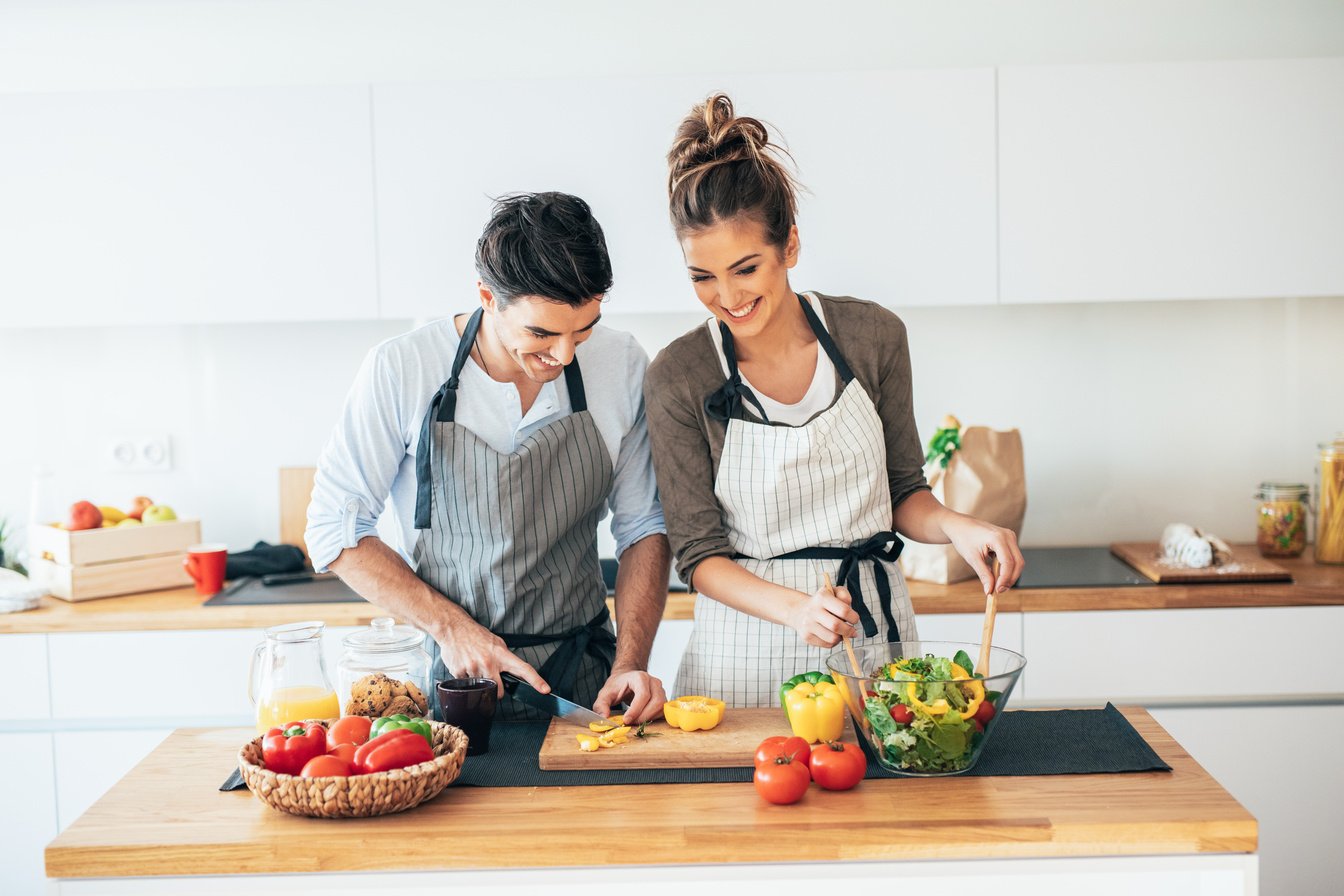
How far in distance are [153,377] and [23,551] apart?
595mm

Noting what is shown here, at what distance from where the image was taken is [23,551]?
3.32 m

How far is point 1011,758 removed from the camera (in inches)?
60.8

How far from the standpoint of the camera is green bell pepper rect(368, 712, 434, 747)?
1.47m

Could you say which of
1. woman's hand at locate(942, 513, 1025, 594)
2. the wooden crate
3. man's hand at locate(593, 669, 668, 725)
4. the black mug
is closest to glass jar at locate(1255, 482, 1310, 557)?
woman's hand at locate(942, 513, 1025, 594)

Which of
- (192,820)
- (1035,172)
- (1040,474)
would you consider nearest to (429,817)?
(192,820)

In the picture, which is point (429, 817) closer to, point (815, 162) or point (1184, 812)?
point (1184, 812)

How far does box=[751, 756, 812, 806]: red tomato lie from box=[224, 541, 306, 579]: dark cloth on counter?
1.95 meters

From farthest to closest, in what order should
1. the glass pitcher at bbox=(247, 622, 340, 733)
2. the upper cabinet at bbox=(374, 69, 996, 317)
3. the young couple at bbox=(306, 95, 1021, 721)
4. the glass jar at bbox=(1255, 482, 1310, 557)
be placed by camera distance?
the glass jar at bbox=(1255, 482, 1310, 557) < the upper cabinet at bbox=(374, 69, 996, 317) < the young couple at bbox=(306, 95, 1021, 721) < the glass pitcher at bbox=(247, 622, 340, 733)

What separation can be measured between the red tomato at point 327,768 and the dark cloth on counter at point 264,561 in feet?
5.61

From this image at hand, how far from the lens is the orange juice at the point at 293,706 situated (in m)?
1.56

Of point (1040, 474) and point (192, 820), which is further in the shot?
point (1040, 474)

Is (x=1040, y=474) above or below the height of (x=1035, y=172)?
below

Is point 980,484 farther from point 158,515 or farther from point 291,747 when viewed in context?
point 158,515

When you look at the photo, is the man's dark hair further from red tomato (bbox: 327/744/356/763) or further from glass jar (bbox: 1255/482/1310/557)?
glass jar (bbox: 1255/482/1310/557)
